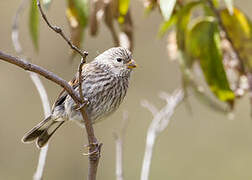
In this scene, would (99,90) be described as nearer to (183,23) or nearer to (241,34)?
(183,23)

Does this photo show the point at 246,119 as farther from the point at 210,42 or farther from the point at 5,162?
the point at 210,42

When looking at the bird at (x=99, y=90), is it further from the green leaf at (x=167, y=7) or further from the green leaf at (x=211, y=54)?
the green leaf at (x=167, y=7)

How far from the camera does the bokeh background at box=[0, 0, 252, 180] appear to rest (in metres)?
8.45

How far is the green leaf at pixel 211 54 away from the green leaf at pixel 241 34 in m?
0.11

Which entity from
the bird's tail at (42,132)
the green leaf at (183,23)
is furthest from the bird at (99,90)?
the green leaf at (183,23)

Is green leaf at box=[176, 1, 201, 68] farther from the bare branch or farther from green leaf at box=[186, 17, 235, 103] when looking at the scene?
the bare branch

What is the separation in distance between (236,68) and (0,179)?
15.1 ft

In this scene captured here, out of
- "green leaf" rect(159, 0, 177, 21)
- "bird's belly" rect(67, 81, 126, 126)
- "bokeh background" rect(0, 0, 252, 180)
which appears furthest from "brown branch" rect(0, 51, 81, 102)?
"bokeh background" rect(0, 0, 252, 180)

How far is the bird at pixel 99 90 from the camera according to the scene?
4.74 m

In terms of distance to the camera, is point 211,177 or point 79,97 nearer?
point 79,97

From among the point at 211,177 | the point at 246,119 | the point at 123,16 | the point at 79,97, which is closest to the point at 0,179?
the point at 211,177

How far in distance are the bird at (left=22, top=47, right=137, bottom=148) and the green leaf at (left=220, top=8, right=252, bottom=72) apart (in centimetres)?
81

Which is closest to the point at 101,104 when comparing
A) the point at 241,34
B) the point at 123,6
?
the point at 123,6

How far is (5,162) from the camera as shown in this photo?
8398 mm
